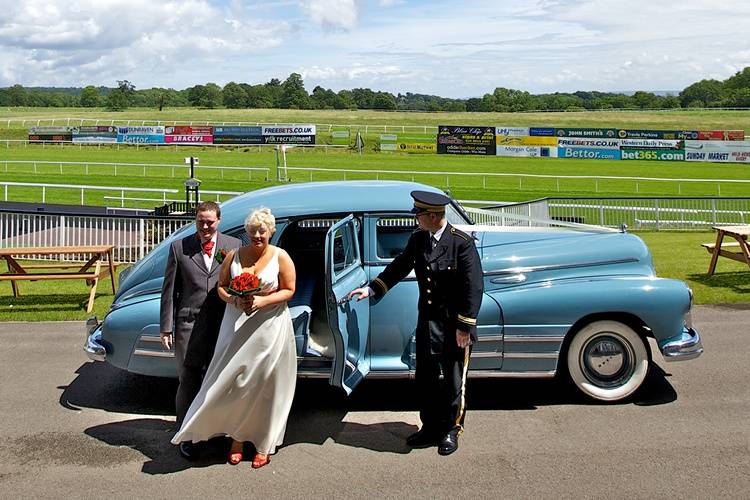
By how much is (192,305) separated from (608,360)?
11.0ft

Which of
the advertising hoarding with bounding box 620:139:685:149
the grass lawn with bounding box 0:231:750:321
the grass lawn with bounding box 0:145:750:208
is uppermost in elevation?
the advertising hoarding with bounding box 620:139:685:149

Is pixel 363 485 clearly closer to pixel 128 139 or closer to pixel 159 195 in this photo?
pixel 159 195

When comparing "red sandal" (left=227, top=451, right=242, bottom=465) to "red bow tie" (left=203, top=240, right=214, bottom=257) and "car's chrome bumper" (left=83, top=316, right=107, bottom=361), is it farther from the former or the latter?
"car's chrome bumper" (left=83, top=316, right=107, bottom=361)

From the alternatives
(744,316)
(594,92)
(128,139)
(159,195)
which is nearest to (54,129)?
(128,139)

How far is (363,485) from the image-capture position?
199 inches

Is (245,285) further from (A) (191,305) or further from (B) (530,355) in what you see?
(B) (530,355)

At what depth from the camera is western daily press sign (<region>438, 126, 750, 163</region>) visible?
4956 centimetres

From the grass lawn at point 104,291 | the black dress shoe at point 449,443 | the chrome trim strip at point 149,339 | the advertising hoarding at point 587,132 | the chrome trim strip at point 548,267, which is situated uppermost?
the advertising hoarding at point 587,132

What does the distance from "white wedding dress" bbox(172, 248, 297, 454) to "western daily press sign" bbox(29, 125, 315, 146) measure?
57.6 m

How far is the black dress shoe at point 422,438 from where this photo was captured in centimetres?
571

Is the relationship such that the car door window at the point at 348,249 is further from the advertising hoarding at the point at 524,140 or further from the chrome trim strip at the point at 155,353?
the advertising hoarding at the point at 524,140

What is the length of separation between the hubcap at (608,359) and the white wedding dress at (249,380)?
2.52 m

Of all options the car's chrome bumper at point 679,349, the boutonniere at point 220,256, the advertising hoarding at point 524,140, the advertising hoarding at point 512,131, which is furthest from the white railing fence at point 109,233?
the advertising hoarding at point 512,131

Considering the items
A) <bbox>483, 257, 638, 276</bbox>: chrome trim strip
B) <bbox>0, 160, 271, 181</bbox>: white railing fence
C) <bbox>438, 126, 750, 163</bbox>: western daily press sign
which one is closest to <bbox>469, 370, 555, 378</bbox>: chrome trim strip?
<bbox>483, 257, 638, 276</bbox>: chrome trim strip
